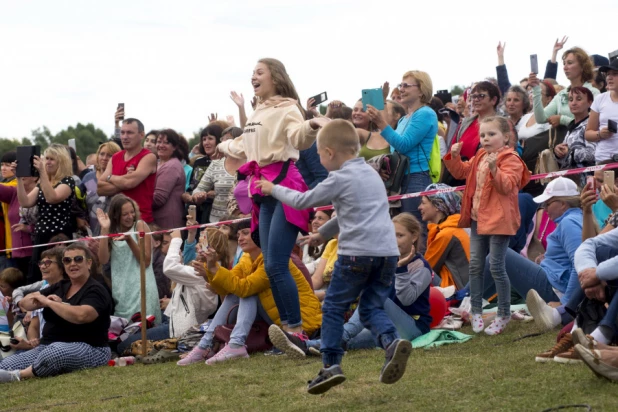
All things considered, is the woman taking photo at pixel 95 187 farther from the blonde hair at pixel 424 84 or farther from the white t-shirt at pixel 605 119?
the white t-shirt at pixel 605 119

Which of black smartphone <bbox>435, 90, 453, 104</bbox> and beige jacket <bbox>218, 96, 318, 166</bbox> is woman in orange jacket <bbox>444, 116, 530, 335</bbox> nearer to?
beige jacket <bbox>218, 96, 318, 166</bbox>

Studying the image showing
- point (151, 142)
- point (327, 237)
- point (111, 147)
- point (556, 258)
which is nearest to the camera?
point (327, 237)

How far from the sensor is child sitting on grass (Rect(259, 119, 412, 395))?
615 centimetres

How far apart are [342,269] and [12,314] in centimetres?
556

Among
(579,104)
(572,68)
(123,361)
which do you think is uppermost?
(572,68)

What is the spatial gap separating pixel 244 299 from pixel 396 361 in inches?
116

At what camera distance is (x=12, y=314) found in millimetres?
10492

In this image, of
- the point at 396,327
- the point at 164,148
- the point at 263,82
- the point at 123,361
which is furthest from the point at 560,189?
the point at 164,148

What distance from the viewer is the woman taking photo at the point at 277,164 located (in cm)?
770

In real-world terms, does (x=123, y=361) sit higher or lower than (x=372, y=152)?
lower

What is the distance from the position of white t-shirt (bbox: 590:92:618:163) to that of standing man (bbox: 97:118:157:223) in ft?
16.6

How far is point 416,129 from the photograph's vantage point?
32.1 feet

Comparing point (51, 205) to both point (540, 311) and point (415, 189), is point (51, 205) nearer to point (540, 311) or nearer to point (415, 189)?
point (415, 189)

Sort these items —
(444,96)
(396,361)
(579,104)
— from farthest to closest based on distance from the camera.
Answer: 1. (444,96)
2. (579,104)
3. (396,361)
